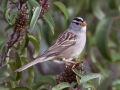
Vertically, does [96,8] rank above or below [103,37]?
above

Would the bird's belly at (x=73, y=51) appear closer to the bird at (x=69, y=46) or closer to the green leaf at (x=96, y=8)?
the bird at (x=69, y=46)

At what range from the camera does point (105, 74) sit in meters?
5.34

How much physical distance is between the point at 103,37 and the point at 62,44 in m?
0.68

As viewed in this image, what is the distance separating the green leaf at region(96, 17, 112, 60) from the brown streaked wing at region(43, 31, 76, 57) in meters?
0.39

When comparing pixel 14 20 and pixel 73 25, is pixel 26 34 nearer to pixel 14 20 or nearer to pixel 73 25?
pixel 14 20

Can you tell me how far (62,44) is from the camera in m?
4.60

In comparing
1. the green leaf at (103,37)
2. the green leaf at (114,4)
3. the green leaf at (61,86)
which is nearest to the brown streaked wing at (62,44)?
the green leaf at (103,37)

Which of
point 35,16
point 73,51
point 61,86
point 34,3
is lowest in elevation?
point 61,86

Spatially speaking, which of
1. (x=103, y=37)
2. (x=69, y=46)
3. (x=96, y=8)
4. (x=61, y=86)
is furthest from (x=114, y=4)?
(x=61, y=86)

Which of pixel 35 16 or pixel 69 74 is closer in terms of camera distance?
pixel 35 16

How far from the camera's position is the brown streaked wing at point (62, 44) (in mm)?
4400

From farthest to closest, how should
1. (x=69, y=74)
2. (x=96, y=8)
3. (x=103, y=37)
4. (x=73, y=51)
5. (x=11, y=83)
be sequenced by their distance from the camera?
(x=96, y=8), (x=103, y=37), (x=73, y=51), (x=11, y=83), (x=69, y=74)

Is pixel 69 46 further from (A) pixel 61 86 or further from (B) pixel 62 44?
(A) pixel 61 86

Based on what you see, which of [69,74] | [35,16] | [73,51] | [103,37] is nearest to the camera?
[35,16]
